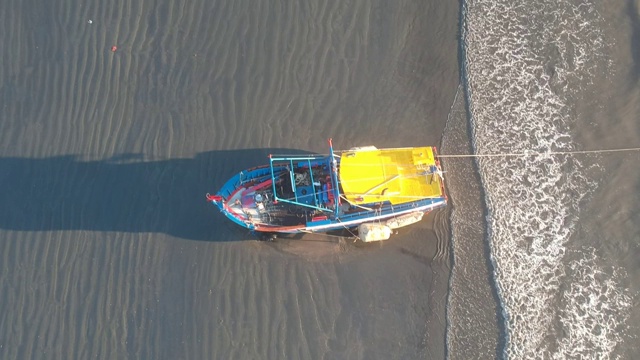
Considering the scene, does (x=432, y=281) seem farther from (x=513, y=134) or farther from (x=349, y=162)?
(x=513, y=134)

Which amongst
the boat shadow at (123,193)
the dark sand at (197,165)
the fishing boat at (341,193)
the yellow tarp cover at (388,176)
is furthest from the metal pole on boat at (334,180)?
the boat shadow at (123,193)

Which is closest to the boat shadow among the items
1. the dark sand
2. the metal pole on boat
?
the dark sand

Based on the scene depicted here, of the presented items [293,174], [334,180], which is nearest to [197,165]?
[293,174]

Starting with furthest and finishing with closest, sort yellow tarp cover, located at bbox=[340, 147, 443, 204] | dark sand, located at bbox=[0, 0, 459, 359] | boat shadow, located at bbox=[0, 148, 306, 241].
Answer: boat shadow, located at bbox=[0, 148, 306, 241], dark sand, located at bbox=[0, 0, 459, 359], yellow tarp cover, located at bbox=[340, 147, 443, 204]

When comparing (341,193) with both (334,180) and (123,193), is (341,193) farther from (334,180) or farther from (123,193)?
(123,193)

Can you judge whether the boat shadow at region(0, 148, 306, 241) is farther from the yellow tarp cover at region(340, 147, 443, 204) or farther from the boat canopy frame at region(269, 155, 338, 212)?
the yellow tarp cover at region(340, 147, 443, 204)

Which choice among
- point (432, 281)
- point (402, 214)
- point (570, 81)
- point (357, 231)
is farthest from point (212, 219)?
point (570, 81)
